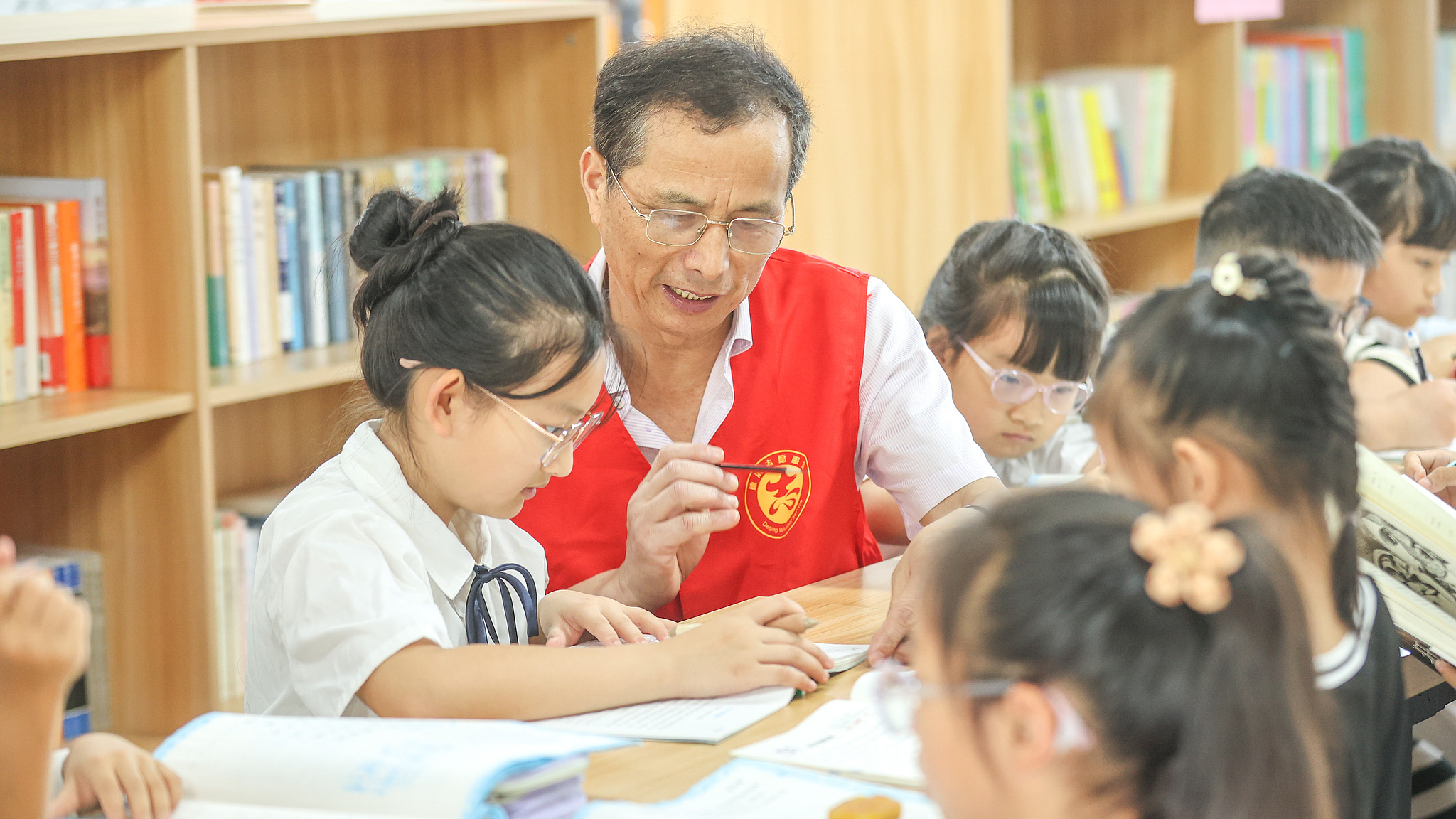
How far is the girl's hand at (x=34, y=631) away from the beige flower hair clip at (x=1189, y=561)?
647 mm

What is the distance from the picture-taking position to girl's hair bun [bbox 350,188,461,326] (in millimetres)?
1356

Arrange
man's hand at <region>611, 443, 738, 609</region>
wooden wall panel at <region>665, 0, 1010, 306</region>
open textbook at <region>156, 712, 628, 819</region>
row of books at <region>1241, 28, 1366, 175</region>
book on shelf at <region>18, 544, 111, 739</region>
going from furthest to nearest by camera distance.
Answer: row of books at <region>1241, 28, 1366, 175</region> < wooden wall panel at <region>665, 0, 1010, 306</region> < book on shelf at <region>18, 544, 111, 739</region> < man's hand at <region>611, 443, 738, 609</region> < open textbook at <region>156, 712, 628, 819</region>

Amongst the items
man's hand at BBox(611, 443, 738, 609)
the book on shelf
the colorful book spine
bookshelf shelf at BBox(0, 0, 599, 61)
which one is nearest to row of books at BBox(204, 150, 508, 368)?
the colorful book spine

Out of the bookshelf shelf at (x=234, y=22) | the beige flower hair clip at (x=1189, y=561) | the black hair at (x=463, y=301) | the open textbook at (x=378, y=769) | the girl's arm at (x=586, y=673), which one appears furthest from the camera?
the bookshelf shelf at (x=234, y=22)

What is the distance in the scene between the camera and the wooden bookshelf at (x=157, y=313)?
1.91 m

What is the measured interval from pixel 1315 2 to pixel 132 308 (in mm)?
3711

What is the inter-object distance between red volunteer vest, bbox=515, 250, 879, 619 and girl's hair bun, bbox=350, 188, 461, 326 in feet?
1.47

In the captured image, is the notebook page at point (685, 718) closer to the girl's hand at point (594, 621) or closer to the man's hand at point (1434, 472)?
the girl's hand at point (594, 621)

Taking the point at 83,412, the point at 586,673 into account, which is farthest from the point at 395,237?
the point at 83,412

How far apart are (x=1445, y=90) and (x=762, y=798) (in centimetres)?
424

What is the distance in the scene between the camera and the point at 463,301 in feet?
4.32

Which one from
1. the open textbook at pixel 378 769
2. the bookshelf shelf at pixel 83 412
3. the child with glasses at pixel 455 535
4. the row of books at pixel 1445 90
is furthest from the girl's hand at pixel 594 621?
the row of books at pixel 1445 90

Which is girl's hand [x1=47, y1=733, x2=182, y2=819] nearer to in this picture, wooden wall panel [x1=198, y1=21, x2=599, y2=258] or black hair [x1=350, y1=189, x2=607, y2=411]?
black hair [x1=350, y1=189, x2=607, y2=411]

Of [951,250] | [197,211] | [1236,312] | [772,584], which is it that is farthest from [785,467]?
[197,211]
